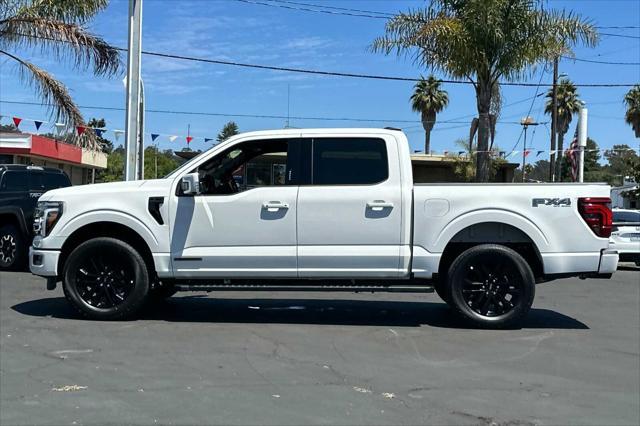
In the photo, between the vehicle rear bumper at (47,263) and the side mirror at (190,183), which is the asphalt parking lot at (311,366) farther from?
the side mirror at (190,183)

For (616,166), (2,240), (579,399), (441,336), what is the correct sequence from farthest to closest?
(616,166)
(2,240)
(441,336)
(579,399)

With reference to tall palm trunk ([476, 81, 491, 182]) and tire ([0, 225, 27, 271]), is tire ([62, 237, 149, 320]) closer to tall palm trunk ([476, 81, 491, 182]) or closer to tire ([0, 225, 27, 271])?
tire ([0, 225, 27, 271])

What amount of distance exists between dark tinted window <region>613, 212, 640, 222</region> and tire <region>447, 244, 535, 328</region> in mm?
11045

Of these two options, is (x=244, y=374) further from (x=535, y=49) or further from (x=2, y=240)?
(x=535, y=49)

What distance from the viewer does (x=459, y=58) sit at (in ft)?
51.5

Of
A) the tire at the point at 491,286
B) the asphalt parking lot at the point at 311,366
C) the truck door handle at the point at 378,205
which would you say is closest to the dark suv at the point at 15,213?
the asphalt parking lot at the point at 311,366

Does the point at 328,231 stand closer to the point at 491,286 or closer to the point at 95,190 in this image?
the point at 491,286

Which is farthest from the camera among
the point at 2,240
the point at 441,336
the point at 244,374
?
the point at 2,240

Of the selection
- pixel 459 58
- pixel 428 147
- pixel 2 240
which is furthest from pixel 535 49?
pixel 428 147

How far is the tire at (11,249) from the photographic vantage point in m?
12.1

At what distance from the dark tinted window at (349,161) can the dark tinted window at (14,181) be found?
7.87 m

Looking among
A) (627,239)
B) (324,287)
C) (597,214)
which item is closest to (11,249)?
(324,287)

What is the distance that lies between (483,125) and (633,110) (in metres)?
35.0

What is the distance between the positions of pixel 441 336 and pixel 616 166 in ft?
333
